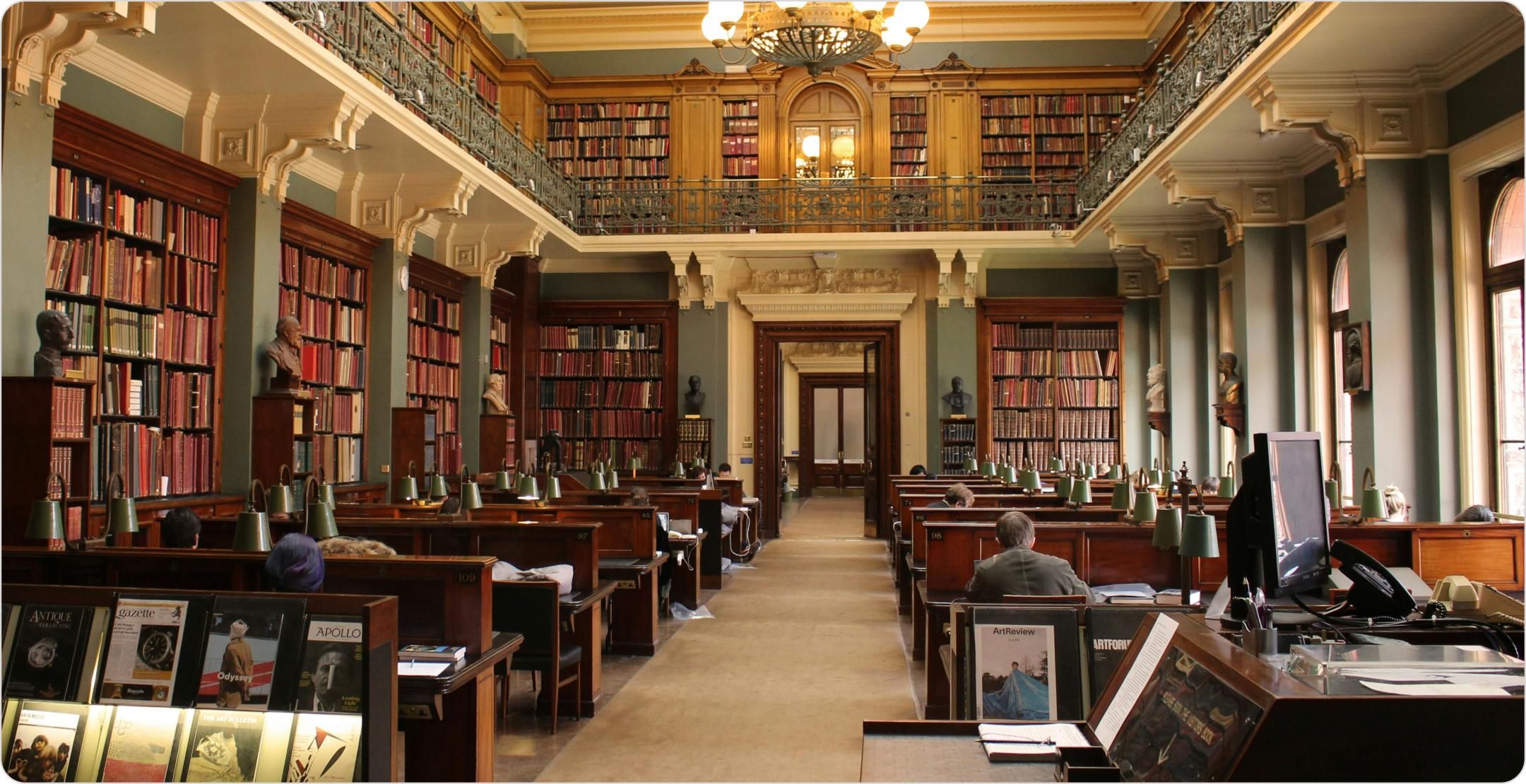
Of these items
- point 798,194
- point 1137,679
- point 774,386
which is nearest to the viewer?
point 1137,679

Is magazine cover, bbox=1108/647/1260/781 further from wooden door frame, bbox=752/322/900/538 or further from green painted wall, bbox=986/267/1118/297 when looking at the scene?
green painted wall, bbox=986/267/1118/297

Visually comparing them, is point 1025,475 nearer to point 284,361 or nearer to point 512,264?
point 284,361

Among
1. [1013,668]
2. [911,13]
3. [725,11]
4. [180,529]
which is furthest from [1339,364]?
[180,529]

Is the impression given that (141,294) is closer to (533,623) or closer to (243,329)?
(243,329)

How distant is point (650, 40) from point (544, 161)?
9.16 ft

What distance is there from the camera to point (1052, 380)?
1290cm

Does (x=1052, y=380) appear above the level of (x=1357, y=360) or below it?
above

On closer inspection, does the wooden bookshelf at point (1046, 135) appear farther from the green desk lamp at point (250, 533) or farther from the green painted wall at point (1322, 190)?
the green desk lamp at point (250, 533)

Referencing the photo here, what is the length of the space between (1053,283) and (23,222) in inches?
425

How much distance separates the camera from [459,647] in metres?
3.21

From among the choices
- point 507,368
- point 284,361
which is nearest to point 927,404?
point 507,368

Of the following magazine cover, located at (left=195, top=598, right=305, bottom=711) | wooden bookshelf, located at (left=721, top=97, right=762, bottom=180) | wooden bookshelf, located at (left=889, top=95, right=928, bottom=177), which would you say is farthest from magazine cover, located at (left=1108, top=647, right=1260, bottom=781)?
wooden bookshelf, located at (left=721, top=97, right=762, bottom=180)

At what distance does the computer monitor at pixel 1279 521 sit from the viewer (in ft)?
6.64

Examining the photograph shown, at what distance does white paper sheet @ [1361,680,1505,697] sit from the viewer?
1.40 meters
